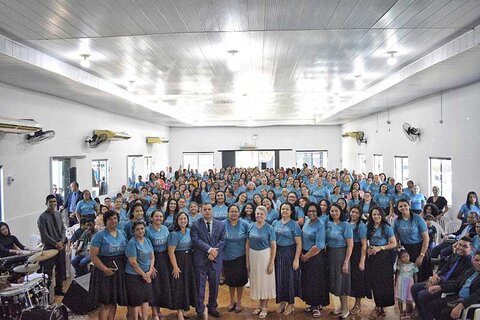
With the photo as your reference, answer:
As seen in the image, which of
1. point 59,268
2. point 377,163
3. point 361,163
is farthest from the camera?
point 361,163

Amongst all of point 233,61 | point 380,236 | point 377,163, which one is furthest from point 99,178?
point 377,163

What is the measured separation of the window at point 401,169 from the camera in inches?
551

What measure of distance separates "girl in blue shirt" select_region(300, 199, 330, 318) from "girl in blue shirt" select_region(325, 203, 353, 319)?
0.12 meters

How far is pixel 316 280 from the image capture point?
546 cm

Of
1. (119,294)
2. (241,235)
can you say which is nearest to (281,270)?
(241,235)

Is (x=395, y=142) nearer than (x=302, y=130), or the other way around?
(x=395, y=142)

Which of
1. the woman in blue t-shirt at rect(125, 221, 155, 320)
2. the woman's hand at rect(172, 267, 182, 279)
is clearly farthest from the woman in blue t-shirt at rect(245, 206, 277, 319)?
the woman in blue t-shirt at rect(125, 221, 155, 320)

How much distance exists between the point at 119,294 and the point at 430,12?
210 inches

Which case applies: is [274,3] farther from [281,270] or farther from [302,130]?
[302,130]

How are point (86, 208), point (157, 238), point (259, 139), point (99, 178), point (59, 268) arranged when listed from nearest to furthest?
point (157, 238), point (59, 268), point (86, 208), point (99, 178), point (259, 139)

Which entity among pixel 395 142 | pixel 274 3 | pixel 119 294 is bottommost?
pixel 119 294

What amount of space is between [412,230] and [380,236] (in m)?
0.52

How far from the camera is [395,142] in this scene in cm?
1450

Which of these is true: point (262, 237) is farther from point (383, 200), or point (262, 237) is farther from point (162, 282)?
point (383, 200)
